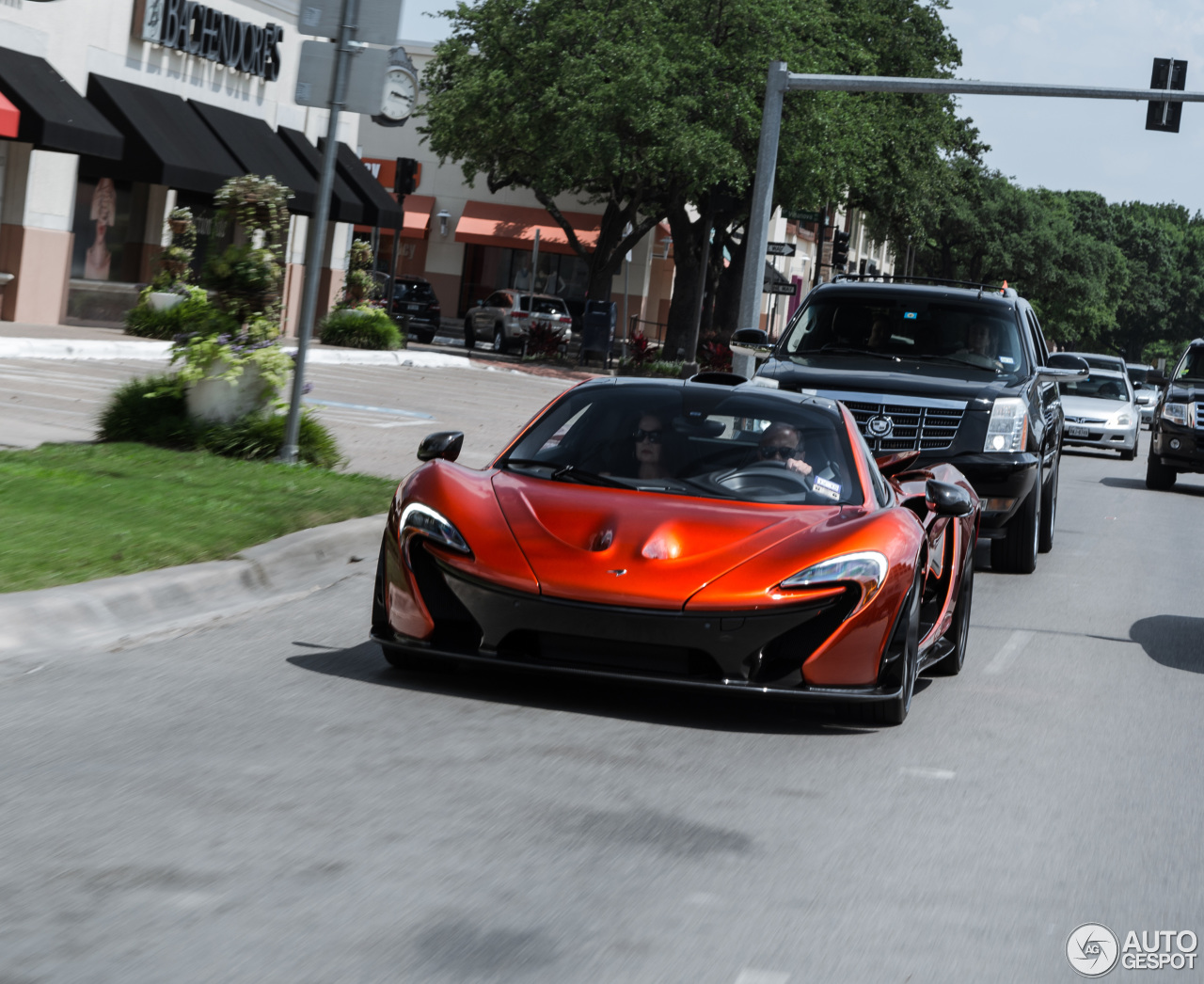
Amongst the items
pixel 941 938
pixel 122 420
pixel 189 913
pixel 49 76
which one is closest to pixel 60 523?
pixel 122 420

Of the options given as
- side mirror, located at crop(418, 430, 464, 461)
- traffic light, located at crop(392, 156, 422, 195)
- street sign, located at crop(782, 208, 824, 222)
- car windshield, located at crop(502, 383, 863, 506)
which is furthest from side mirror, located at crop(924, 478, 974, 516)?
traffic light, located at crop(392, 156, 422, 195)

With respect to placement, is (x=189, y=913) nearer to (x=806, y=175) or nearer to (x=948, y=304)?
(x=948, y=304)

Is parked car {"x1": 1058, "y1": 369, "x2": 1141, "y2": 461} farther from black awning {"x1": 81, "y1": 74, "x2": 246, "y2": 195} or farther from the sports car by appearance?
the sports car

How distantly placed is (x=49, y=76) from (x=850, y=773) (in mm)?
23077

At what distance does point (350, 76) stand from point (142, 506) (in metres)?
3.88

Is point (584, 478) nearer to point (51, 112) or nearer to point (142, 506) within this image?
point (142, 506)

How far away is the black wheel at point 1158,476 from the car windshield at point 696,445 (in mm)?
16068

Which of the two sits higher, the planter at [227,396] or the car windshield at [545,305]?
the car windshield at [545,305]

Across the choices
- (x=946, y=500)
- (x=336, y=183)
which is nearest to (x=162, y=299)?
(x=336, y=183)

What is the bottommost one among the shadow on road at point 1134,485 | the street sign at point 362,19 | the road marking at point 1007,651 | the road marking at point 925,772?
the road marking at point 925,772

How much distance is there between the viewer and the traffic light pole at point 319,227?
11.8 meters

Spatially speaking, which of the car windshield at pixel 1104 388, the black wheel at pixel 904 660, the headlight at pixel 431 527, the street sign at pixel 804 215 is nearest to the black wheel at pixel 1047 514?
the black wheel at pixel 904 660

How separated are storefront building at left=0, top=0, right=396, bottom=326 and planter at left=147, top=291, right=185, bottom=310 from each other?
1275 mm

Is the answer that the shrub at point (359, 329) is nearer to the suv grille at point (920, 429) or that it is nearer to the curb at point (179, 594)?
the suv grille at point (920, 429)
